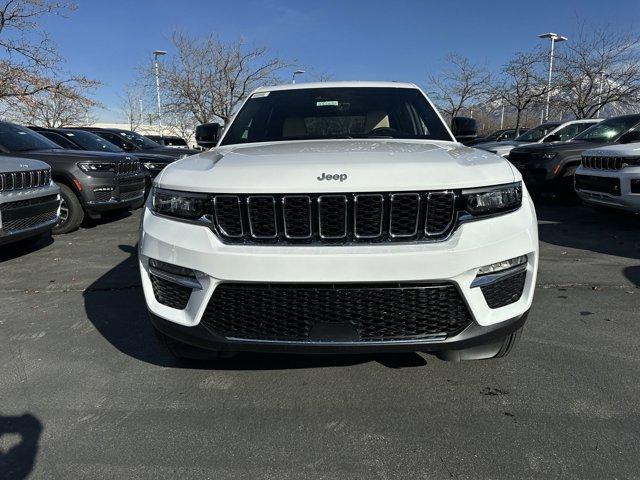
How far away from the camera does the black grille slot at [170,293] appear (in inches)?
93.6

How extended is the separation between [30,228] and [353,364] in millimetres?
4636

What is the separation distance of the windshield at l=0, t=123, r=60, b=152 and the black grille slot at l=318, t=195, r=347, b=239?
267 inches

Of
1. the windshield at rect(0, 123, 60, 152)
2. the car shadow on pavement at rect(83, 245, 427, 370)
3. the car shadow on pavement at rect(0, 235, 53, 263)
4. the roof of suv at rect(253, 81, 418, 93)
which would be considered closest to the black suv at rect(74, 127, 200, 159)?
the windshield at rect(0, 123, 60, 152)

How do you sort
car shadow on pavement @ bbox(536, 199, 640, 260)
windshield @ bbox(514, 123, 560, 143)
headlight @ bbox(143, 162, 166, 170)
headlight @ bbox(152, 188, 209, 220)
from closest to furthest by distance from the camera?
headlight @ bbox(152, 188, 209, 220) < car shadow on pavement @ bbox(536, 199, 640, 260) < headlight @ bbox(143, 162, 166, 170) < windshield @ bbox(514, 123, 560, 143)

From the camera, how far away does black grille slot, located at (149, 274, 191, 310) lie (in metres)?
2.38

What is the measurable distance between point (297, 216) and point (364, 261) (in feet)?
1.28

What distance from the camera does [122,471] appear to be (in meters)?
2.09

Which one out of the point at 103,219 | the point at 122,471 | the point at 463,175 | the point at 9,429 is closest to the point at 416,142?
the point at 463,175

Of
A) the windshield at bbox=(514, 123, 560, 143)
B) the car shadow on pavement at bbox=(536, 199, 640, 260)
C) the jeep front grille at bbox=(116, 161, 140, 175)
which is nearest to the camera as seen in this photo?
the car shadow on pavement at bbox=(536, 199, 640, 260)

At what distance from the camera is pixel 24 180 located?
5602 mm

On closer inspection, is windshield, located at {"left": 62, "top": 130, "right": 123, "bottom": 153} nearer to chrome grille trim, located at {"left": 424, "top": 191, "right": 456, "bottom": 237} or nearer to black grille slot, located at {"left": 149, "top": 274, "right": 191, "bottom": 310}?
black grille slot, located at {"left": 149, "top": 274, "right": 191, "bottom": 310}

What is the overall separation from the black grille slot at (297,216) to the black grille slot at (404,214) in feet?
1.29

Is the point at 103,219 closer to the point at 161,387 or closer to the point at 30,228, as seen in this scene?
the point at 30,228

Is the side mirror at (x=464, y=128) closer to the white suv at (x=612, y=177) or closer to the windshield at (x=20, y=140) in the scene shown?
the white suv at (x=612, y=177)
